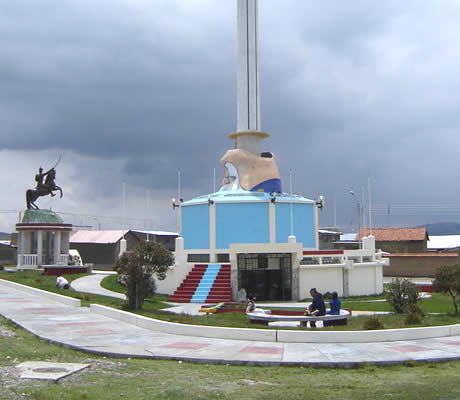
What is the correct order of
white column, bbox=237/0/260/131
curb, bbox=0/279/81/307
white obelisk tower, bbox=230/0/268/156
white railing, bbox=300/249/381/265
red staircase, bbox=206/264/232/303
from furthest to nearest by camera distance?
white column, bbox=237/0/260/131
white obelisk tower, bbox=230/0/268/156
white railing, bbox=300/249/381/265
red staircase, bbox=206/264/232/303
curb, bbox=0/279/81/307

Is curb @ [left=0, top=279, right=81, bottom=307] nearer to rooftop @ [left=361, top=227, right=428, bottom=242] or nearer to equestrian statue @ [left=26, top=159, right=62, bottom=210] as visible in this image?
equestrian statue @ [left=26, top=159, right=62, bottom=210]

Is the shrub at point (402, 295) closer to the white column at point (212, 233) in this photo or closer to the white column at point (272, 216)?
the white column at point (272, 216)

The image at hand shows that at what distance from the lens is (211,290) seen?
99.0ft

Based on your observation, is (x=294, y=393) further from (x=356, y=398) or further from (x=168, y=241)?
(x=168, y=241)

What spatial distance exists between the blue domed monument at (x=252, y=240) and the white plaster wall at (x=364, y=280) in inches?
2.4

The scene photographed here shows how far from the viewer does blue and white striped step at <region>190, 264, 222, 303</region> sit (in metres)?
29.7

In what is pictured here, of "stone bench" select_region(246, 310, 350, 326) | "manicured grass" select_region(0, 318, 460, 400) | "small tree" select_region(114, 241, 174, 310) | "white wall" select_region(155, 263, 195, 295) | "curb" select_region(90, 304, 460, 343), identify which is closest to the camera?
"manicured grass" select_region(0, 318, 460, 400)

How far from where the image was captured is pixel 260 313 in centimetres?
1855

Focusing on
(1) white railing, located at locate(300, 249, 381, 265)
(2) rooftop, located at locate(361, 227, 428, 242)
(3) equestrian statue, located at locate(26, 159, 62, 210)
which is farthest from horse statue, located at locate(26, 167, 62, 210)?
(2) rooftop, located at locate(361, 227, 428, 242)

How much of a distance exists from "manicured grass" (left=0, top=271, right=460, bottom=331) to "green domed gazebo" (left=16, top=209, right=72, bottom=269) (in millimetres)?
4375

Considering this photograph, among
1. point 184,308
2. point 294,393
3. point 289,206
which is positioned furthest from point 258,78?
point 294,393

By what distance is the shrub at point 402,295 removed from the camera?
21.7 metres

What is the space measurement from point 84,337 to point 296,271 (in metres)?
17.2

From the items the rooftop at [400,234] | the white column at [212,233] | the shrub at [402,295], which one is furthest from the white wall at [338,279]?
the rooftop at [400,234]
